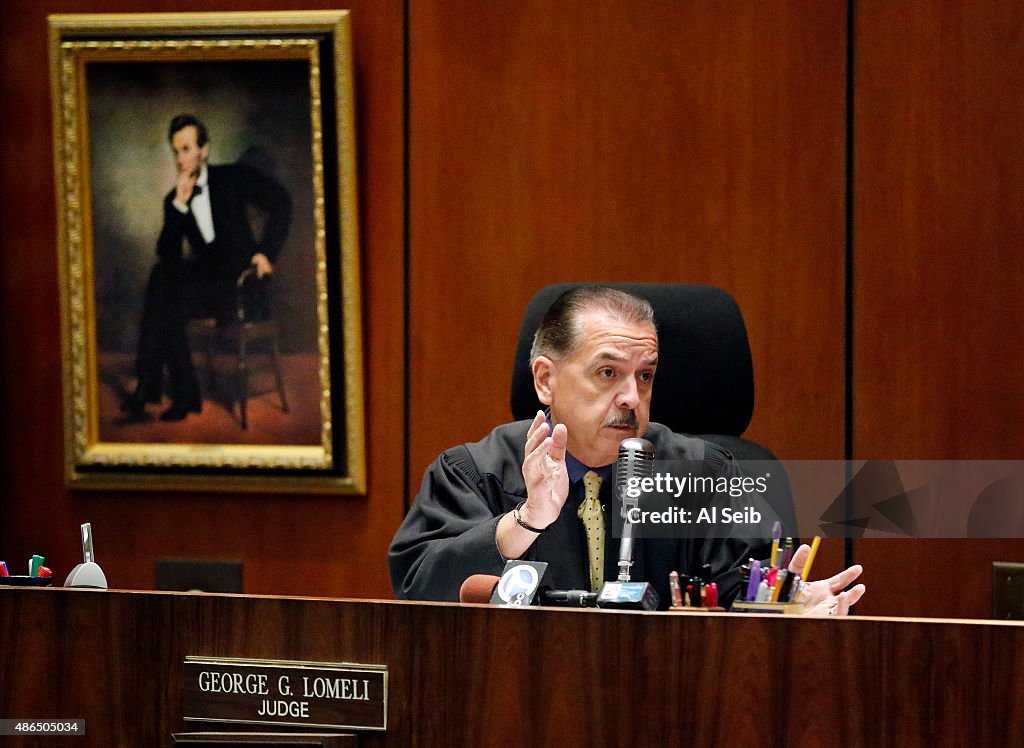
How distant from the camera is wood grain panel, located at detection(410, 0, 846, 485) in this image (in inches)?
120

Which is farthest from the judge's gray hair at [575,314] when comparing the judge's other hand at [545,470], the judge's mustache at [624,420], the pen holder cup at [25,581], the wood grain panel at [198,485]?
the wood grain panel at [198,485]

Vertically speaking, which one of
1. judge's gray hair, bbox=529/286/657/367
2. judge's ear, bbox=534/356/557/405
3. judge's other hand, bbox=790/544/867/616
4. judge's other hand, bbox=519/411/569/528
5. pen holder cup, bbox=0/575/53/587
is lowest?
judge's other hand, bbox=790/544/867/616

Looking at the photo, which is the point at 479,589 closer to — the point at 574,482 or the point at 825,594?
the point at 825,594

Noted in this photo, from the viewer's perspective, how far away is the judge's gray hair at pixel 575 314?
204cm

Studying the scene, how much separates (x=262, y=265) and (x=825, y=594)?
2.07m

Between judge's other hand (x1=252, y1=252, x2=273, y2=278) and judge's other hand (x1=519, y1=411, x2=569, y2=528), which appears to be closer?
judge's other hand (x1=519, y1=411, x2=569, y2=528)

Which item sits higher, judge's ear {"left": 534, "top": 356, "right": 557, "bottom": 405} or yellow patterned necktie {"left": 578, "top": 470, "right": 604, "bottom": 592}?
judge's ear {"left": 534, "top": 356, "right": 557, "bottom": 405}

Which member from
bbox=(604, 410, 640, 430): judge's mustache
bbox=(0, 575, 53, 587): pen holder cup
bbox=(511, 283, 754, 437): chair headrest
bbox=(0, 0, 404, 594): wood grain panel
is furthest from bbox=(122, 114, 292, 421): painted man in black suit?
bbox=(0, 575, 53, 587): pen holder cup

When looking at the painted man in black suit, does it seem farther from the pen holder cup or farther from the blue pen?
the blue pen

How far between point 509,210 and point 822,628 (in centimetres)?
225

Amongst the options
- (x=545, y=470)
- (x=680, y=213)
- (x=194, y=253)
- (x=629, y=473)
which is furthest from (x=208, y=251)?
(x=629, y=473)

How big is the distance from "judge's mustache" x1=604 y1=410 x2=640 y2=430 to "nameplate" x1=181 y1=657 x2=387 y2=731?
0.94m

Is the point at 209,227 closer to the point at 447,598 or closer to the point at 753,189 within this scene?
the point at 753,189

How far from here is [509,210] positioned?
3.15 metres
